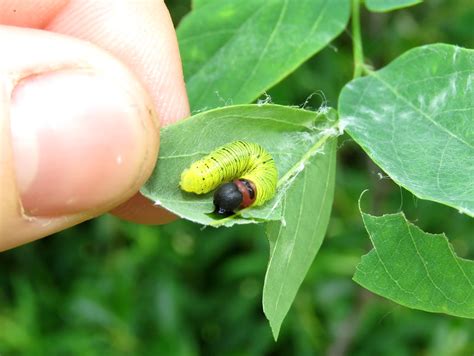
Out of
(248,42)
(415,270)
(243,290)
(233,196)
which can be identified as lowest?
(243,290)

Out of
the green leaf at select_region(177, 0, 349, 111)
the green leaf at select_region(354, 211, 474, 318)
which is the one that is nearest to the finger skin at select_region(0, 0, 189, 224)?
the green leaf at select_region(177, 0, 349, 111)

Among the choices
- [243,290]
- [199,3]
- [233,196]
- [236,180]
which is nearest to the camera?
[233,196]

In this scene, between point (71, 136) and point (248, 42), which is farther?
point (248, 42)

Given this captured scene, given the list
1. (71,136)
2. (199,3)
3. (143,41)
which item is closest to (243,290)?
(143,41)

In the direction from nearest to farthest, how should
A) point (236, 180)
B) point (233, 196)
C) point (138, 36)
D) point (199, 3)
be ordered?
point (233, 196)
point (236, 180)
point (199, 3)
point (138, 36)

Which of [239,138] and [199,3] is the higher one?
[199,3]

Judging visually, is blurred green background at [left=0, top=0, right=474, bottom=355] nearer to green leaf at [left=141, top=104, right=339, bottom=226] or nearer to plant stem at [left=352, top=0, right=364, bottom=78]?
plant stem at [left=352, top=0, right=364, bottom=78]

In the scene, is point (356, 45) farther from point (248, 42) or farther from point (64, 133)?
point (64, 133)

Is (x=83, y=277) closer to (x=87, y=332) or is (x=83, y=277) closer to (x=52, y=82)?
(x=87, y=332)
